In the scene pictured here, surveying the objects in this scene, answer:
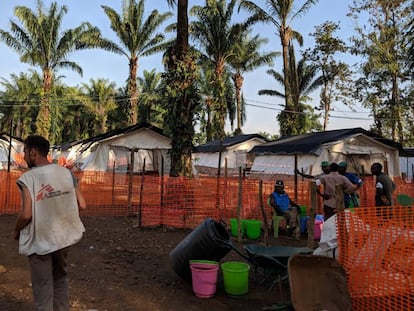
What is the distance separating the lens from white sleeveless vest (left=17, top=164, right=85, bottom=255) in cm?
312

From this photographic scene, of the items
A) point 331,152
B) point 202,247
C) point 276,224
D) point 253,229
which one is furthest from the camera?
point 331,152

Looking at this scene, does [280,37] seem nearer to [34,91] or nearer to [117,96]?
[117,96]

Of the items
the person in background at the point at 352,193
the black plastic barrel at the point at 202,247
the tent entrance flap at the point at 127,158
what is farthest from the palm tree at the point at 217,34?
the black plastic barrel at the point at 202,247

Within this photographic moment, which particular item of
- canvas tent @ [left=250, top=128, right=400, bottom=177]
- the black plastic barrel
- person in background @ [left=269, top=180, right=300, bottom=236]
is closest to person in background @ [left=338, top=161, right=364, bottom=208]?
person in background @ [left=269, top=180, right=300, bottom=236]

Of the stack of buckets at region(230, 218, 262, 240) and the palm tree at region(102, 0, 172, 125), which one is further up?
the palm tree at region(102, 0, 172, 125)

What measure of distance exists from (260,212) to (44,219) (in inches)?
280

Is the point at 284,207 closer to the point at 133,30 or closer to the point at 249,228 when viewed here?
the point at 249,228

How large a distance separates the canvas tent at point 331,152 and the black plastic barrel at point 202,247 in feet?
45.1

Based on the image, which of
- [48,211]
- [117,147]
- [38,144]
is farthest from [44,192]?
[117,147]

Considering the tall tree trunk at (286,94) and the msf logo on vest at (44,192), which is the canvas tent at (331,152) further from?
the msf logo on vest at (44,192)

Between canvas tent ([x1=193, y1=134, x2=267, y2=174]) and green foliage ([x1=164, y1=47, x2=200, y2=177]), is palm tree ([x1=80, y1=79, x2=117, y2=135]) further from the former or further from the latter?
green foliage ([x1=164, y1=47, x2=200, y2=177])

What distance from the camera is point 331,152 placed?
758 inches

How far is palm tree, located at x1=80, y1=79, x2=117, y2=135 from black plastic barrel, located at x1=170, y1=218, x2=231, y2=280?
36.4 metres

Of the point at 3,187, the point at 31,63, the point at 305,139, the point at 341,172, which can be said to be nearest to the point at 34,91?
the point at 31,63
